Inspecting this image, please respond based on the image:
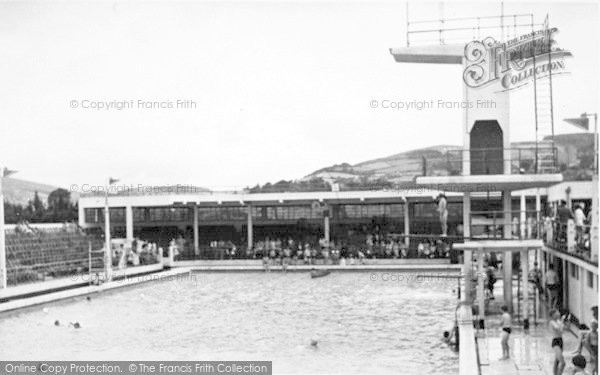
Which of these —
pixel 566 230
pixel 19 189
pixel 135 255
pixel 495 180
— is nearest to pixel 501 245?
pixel 495 180

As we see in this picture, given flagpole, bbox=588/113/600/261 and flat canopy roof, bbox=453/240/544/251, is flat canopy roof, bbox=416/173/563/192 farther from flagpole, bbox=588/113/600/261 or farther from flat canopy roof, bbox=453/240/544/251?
flagpole, bbox=588/113/600/261

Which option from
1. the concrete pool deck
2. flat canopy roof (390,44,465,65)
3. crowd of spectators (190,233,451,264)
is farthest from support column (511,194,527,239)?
the concrete pool deck

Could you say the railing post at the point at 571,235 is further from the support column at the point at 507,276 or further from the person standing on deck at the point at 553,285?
the support column at the point at 507,276

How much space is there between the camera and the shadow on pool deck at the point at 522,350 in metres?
11.2

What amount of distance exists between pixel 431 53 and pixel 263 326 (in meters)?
8.26

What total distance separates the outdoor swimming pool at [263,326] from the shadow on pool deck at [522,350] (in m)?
1.00

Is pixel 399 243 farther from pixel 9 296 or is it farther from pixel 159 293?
pixel 9 296

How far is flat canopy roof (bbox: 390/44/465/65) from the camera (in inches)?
690

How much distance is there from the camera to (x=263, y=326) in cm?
1962

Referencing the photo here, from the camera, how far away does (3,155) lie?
38.1 m

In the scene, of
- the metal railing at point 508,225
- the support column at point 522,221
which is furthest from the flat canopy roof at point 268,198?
the metal railing at point 508,225

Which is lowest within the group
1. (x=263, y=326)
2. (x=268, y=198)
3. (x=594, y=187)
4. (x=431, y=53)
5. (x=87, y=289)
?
(x=263, y=326)

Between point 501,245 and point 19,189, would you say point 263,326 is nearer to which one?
point 501,245

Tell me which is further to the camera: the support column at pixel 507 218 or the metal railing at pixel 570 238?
the support column at pixel 507 218
